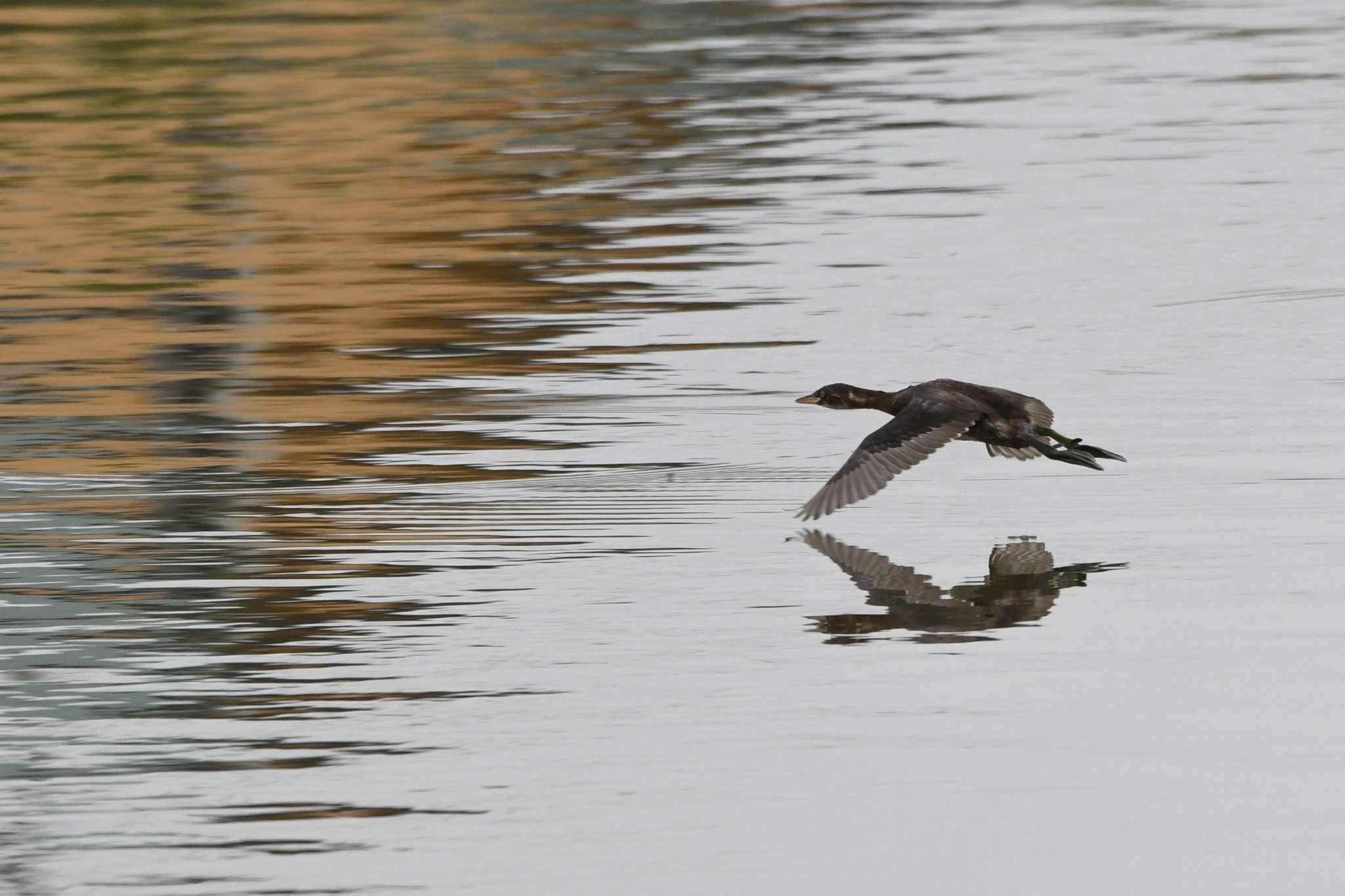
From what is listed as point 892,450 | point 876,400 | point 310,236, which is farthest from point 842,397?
point 310,236

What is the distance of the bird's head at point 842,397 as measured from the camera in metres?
10.8

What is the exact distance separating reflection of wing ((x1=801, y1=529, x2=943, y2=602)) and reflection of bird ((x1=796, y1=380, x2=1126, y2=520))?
15 cm

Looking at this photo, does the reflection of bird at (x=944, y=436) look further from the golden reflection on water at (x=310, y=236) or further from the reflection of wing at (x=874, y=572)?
the golden reflection on water at (x=310, y=236)

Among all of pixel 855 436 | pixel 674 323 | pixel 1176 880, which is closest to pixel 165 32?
pixel 674 323

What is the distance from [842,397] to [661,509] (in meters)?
1.08

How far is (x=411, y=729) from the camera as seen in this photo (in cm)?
753

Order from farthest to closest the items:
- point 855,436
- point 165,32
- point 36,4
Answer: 1. point 36,4
2. point 165,32
3. point 855,436

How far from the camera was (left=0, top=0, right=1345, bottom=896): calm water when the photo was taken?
268 inches

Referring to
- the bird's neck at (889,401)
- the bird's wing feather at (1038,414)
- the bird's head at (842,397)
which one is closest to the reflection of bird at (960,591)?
the bird's wing feather at (1038,414)

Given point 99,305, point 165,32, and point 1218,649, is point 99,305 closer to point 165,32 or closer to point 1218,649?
point 1218,649

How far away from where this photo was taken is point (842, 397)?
424 inches

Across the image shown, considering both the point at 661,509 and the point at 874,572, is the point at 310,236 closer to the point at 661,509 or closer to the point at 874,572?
the point at 661,509

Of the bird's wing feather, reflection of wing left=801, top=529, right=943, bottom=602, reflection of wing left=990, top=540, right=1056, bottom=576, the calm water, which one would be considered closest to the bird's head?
the calm water

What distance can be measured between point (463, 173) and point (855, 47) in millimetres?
9114
